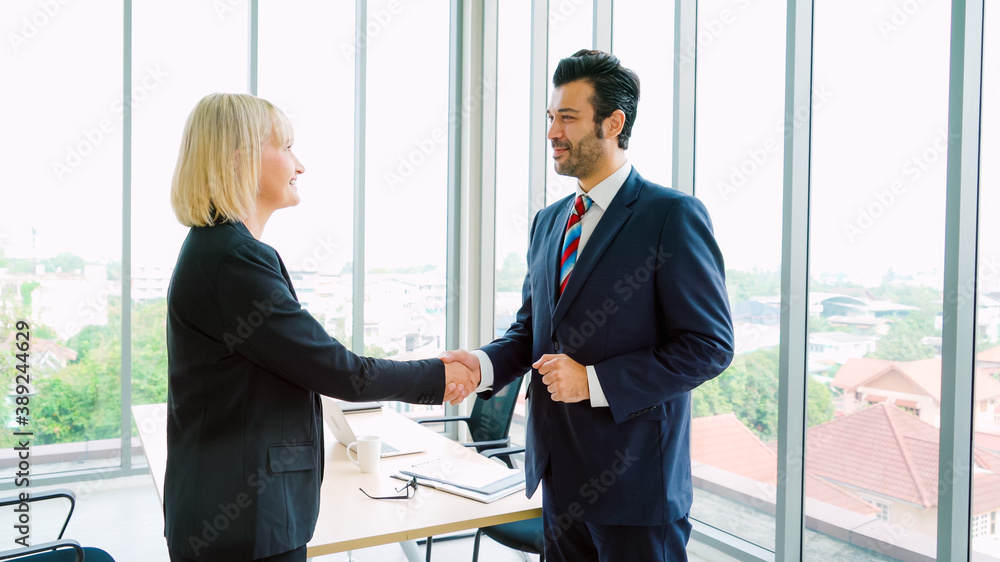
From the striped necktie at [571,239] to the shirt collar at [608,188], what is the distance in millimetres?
41

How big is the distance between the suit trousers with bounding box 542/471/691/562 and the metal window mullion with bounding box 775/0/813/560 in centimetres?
123

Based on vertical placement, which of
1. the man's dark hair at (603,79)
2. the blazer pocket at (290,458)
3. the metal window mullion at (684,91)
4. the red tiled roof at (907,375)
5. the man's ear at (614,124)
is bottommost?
the blazer pocket at (290,458)

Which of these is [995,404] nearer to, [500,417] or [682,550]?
[682,550]

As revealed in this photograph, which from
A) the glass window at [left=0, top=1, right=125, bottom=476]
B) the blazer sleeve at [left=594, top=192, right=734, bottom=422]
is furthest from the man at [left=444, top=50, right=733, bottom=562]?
the glass window at [left=0, top=1, right=125, bottom=476]

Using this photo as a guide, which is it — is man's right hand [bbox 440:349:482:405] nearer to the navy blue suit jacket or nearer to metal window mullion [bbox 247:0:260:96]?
the navy blue suit jacket

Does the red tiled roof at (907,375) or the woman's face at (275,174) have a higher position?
the woman's face at (275,174)

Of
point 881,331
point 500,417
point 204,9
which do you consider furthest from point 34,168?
point 881,331

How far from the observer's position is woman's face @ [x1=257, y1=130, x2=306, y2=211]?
5.13 feet

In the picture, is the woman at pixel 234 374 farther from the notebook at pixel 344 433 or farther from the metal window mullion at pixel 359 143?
the metal window mullion at pixel 359 143

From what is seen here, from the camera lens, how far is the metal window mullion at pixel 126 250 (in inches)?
169

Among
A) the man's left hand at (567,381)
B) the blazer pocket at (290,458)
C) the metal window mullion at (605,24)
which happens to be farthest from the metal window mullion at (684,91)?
the blazer pocket at (290,458)

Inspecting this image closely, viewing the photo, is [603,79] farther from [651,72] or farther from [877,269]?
[651,72]

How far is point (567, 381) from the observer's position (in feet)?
5.05

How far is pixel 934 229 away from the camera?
7.13ft
